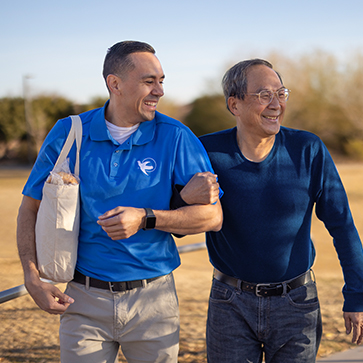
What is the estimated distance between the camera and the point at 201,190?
6.44 ft

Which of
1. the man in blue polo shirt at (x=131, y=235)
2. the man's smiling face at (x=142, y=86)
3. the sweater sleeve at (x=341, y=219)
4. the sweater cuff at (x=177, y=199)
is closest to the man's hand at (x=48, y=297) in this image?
the man in blue polo shirt at (x=131, y=235)

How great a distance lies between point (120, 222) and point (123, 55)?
0.81 meters

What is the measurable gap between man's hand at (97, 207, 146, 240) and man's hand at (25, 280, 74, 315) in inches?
15.2

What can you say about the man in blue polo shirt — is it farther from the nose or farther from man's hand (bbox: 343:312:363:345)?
man's hand (bbox: 343:312:363:345)

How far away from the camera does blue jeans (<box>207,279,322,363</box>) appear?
2.16 metres

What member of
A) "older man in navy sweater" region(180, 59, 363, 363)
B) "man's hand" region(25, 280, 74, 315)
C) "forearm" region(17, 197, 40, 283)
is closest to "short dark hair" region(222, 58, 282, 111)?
"older man in navy sweater" region(180, 59, 363, 363)

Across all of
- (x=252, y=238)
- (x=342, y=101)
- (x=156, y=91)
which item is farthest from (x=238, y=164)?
(x=342, y=101)

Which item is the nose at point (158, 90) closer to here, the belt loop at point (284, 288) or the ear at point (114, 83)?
the ear at point (114, 83)

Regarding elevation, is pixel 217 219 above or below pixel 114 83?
below

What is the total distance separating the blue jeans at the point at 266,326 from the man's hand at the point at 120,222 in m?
0.66

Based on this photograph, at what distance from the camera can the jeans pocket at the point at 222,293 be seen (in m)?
2.21

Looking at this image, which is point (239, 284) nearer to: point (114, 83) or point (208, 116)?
point (114, 83)

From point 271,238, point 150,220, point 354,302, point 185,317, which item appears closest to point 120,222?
point 150,220

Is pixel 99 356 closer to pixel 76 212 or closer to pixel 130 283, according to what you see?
pixel 130 283
